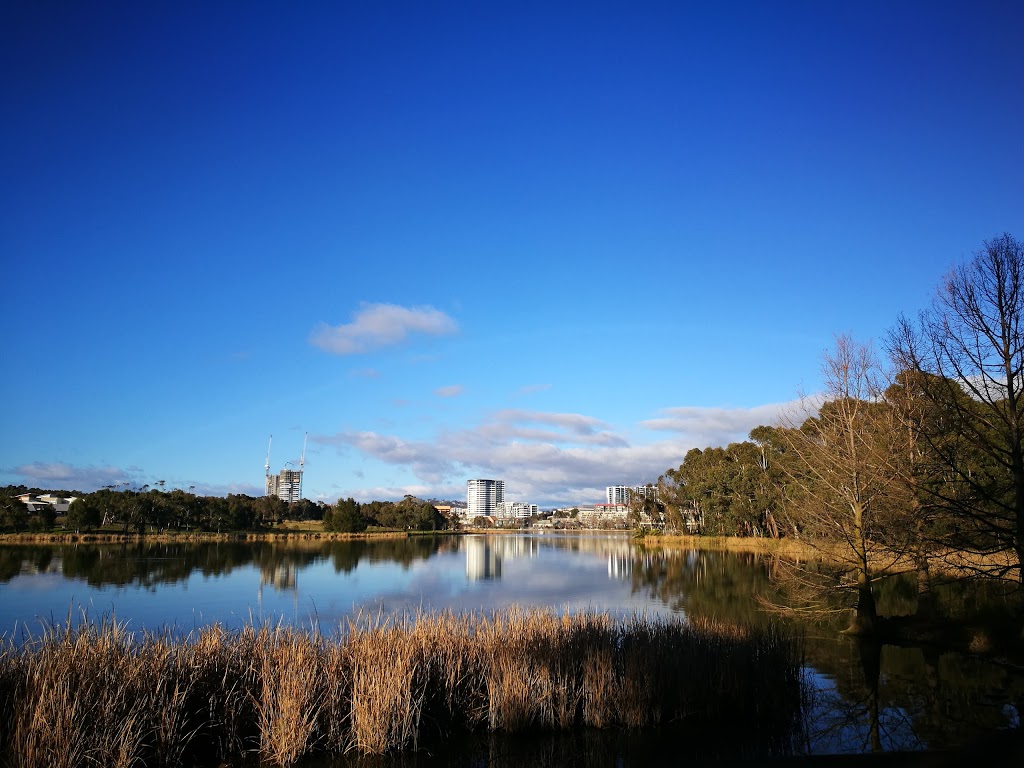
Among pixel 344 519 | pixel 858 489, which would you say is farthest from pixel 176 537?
pixel 858 489

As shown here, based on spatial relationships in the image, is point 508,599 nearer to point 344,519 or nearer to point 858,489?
point 858,489

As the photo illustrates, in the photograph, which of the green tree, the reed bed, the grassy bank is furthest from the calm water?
the green tree

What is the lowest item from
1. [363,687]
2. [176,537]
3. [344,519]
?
[176,537]

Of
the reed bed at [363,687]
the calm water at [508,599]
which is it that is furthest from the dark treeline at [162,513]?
the reed bed at [363,687]

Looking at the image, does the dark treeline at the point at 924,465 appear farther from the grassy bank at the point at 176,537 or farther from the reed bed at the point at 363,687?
the grassy bank at the point at 176,537

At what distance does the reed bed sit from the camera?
757cm

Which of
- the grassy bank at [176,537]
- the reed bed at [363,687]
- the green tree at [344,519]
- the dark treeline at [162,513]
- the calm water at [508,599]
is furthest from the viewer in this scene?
the green tree at [344,519]

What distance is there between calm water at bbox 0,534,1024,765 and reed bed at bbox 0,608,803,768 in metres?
0.91

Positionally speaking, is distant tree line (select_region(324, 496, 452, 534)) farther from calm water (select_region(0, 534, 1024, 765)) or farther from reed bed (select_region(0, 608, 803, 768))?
reed bed (select_region(0, 608, 803, 768))

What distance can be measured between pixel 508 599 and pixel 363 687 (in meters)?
21.0

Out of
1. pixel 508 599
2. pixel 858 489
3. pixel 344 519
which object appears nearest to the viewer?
pixel 858 489

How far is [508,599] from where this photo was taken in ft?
95.9

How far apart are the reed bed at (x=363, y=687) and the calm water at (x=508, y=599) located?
0.91m

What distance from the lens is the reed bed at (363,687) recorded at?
7.57 m
